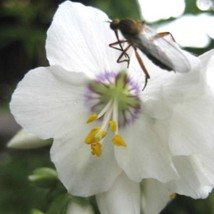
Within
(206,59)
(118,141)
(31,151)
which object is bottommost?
(31,151)

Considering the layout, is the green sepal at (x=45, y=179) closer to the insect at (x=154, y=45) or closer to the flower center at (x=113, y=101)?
the flower center at (x=113, y=101)

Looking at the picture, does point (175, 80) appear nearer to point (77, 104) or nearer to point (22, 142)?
point (77, 104)

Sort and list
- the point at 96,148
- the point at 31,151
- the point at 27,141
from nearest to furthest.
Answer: the point at 96,148, the point at 27,141, the point at 31,151

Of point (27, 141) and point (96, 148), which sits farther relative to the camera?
point (27, 141)

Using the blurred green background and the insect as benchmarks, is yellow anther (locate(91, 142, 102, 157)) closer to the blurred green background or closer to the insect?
the insect

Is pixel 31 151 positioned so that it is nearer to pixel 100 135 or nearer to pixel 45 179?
pixel 45 179

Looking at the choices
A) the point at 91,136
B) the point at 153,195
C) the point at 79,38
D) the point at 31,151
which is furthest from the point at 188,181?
the point at 31,151

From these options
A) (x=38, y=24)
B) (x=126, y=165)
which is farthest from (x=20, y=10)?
→ (x=126, y=165)
